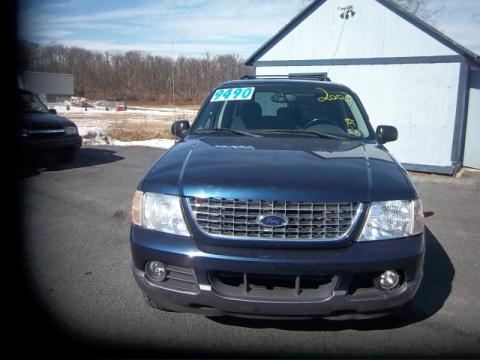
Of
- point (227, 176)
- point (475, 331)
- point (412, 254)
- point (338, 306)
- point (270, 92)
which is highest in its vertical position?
point (270, 92)

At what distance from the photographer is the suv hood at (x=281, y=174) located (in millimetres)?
2459

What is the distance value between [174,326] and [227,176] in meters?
1.19

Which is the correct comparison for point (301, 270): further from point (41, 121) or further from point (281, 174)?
point (41, 121)

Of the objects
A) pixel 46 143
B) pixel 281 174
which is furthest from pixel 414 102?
pixel 281 174

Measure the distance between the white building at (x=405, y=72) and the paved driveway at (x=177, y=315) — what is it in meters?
4.87

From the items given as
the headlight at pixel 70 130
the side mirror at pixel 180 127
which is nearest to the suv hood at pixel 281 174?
the side mirror at pixel 180 127

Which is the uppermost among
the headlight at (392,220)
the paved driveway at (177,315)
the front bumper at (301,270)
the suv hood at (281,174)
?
the suv hood at (281,174)

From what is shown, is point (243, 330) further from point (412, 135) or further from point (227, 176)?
point (412, 135)

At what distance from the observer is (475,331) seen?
9.77 feet

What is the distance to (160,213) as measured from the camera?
2.61 meters

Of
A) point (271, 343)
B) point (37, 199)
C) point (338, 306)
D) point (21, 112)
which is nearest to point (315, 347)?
point (271, 343)

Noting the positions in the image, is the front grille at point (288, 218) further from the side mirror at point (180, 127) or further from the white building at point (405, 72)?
the white building at point (405, 72)

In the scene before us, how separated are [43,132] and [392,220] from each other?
28.0 ft

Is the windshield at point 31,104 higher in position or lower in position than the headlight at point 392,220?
higher
